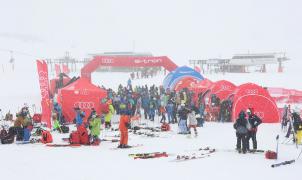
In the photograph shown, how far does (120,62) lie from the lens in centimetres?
2644

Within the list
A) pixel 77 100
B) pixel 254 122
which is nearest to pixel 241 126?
pixel 254 122

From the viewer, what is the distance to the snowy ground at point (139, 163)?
8930 millimetres

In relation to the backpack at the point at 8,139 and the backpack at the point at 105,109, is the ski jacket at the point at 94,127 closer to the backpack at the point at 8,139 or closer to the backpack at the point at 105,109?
the backpack at the point at 8,139

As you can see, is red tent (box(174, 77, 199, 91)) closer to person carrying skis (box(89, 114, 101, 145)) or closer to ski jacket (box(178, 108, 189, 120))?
ski jacket (box(178, 108, 189, 120))

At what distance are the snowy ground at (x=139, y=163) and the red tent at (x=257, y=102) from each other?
4277 mm

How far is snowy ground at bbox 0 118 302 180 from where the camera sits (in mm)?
8930

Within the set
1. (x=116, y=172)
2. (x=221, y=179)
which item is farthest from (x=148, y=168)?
(x=221, y=179)

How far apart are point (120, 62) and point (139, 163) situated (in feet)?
55.1

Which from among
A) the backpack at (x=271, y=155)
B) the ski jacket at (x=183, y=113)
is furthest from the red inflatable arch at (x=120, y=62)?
the backpack at (x=271, y=155)

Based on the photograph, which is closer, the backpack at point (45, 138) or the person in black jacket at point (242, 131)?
the person in black jacket at point (242, 131)

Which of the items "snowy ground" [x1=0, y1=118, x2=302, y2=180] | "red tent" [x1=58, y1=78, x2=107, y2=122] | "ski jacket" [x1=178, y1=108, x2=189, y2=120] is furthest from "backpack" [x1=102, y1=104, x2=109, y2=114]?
"snowy ground" [x1=0, y1=118, x2=302, y2=180]

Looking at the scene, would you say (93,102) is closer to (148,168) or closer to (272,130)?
(272,130)

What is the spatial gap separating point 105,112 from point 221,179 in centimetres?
974

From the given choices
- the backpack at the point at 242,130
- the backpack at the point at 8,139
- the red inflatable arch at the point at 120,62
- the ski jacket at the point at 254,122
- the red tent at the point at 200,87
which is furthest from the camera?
the red inflatable arch at the point at 120,62
